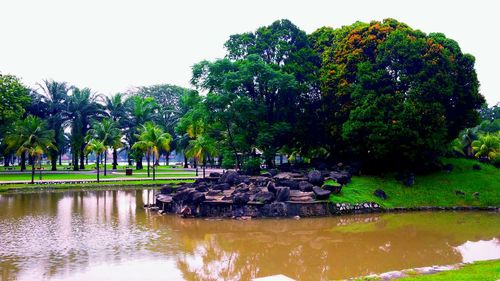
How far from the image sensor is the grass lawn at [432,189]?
3200cm

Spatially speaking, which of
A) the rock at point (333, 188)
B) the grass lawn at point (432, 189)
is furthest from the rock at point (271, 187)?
the grass lawn at point (432, 189)

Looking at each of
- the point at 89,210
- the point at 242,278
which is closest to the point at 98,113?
the point at 89,210

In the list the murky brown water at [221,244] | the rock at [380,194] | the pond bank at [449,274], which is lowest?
the murky brown water at [221,244]

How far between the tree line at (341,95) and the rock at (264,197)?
8.66 metres

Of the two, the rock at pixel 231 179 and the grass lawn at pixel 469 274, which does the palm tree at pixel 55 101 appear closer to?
the rock at pixel 231 179

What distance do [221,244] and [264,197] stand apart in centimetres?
790

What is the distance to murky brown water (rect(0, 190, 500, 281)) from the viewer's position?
16281 mm

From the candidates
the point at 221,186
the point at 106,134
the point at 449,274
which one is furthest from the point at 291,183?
the point at 106,134

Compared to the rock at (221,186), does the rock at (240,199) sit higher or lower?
lower

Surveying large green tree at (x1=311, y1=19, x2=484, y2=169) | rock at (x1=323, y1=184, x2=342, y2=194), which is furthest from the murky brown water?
large green tree at (x1=311, y1=19, x2=484, y2=169)

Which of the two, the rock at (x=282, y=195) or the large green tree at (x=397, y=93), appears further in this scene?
the large green tree at (x=397, y=93)

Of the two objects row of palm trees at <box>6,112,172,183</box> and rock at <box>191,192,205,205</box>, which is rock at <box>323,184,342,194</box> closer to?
rock at <box>191,192,205,205</box>

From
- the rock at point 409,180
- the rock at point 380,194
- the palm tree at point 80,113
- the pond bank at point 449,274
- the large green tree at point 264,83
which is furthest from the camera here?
the palm tree at point 80,113

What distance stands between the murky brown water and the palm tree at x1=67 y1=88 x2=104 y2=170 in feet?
106
